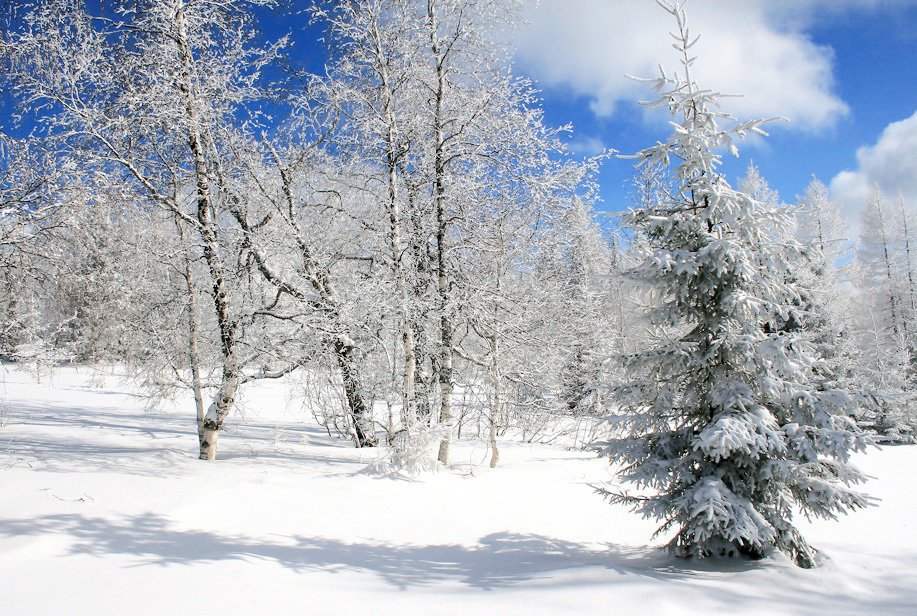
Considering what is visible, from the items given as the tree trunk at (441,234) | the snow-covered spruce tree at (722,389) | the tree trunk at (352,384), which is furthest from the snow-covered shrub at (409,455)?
the snow-covered spruce tree at (722,389)

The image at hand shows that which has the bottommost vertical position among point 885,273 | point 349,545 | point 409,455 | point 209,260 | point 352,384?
point 349,545

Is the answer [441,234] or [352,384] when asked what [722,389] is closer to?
[441,234]

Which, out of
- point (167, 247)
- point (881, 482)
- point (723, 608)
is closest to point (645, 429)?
point (723, 608)

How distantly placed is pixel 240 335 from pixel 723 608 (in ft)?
24.0

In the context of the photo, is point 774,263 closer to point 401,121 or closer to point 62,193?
point 401,121

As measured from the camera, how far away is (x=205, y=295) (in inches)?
346

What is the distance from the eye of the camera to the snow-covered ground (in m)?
3.35

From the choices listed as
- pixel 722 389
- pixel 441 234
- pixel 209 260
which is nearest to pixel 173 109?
pixel 209 260

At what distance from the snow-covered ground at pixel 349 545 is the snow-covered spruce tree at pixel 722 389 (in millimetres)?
457

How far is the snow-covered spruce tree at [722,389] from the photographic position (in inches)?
151

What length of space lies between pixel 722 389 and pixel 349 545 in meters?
3.86

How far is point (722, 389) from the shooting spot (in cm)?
413

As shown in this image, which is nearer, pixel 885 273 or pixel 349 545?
pixel 349 545

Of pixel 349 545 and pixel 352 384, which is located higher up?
pixel 352 384
